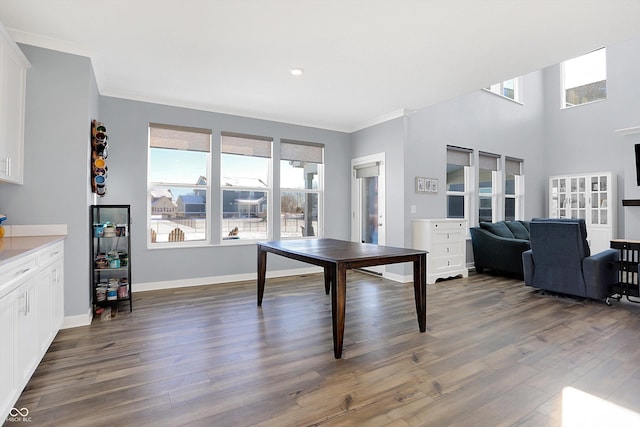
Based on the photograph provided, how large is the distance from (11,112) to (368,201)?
14.9ft

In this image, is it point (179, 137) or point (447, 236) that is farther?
point (447, 236)

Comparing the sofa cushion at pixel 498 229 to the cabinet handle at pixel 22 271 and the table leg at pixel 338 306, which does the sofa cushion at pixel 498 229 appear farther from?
the cabinet handle at pixel 22 271

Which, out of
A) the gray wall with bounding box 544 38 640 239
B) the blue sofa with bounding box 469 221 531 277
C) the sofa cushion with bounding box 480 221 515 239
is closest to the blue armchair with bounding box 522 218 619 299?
the blue sofa with bounding box 469 221 531 277

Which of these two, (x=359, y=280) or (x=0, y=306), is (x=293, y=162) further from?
(x=0, y=306)

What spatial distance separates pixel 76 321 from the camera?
297 cm

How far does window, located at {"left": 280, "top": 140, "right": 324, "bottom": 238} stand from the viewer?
5320mm

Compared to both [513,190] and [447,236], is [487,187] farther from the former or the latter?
[447,236]

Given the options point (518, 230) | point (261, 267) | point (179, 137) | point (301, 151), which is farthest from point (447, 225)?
point (179, 137)

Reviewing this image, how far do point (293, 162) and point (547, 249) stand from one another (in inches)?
148

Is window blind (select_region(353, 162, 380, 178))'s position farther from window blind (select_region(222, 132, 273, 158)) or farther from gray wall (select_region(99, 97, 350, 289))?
window blind (select_region(222, 132, 273, 158))

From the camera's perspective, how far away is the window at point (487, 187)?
20.6 feet

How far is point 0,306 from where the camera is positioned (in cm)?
151

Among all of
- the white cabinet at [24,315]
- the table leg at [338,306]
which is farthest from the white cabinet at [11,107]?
the table leg at [338,306]

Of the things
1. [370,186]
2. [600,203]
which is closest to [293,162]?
[370,186]
